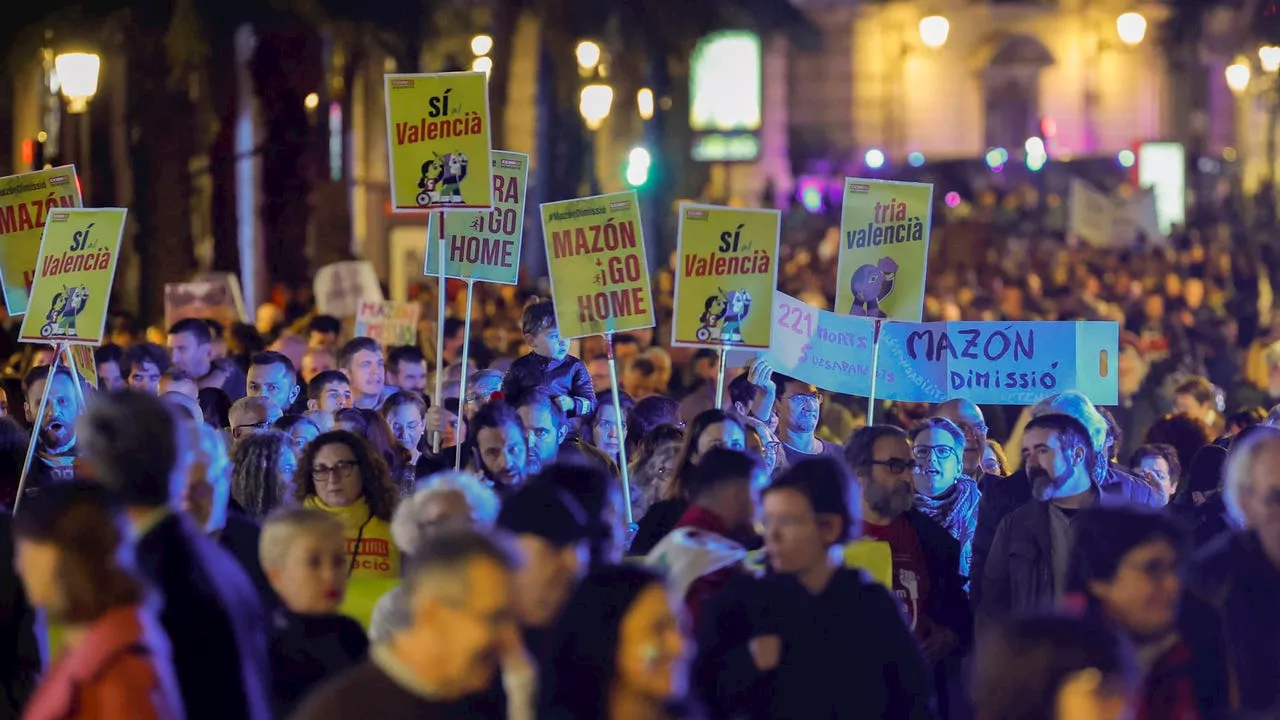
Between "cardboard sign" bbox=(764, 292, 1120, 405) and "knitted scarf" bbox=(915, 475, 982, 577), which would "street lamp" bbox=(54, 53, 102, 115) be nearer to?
"cardboard sign" bbox=(764, 292, 1120, 405)

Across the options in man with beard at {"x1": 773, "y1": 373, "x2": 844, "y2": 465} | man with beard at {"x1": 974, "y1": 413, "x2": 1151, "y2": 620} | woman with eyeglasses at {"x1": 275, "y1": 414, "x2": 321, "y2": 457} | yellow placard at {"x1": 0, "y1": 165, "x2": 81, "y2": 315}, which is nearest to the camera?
man with beard at {"x1": 974, "y1": 413, "x2": 1151, "y2": 620}

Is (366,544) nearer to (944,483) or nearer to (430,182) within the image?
(944,483)

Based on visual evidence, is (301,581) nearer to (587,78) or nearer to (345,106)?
(587,78)

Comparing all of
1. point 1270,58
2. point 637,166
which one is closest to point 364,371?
point 637,166

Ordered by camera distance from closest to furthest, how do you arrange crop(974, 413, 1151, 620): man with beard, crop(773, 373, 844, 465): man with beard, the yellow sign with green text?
crop(974, 413, 1151, 620): man with beard
crop(773, 373, 844, 465): man with beard
the yellow sign with green text

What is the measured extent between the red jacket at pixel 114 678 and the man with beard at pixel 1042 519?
12.5 feet

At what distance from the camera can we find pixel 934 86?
65188 millimetres

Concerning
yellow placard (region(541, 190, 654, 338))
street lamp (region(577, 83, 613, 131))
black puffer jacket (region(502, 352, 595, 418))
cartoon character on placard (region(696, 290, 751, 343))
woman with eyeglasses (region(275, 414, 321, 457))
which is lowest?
woman with eyeglasses (region(275, 414, 321, 457))

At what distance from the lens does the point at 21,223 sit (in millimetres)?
11891

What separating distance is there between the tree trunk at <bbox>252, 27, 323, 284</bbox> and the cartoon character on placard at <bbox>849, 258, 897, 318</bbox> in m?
14.8

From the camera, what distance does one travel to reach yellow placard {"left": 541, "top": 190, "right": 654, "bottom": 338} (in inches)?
422

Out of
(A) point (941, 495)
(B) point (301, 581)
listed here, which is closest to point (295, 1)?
(A) point (941, 495)

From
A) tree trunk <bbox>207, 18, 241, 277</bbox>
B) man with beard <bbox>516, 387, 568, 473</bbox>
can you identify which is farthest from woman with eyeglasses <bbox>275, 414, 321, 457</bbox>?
tree trunk <bbox>207, 18, 241, 277</bbox>

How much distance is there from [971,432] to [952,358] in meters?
1.28
